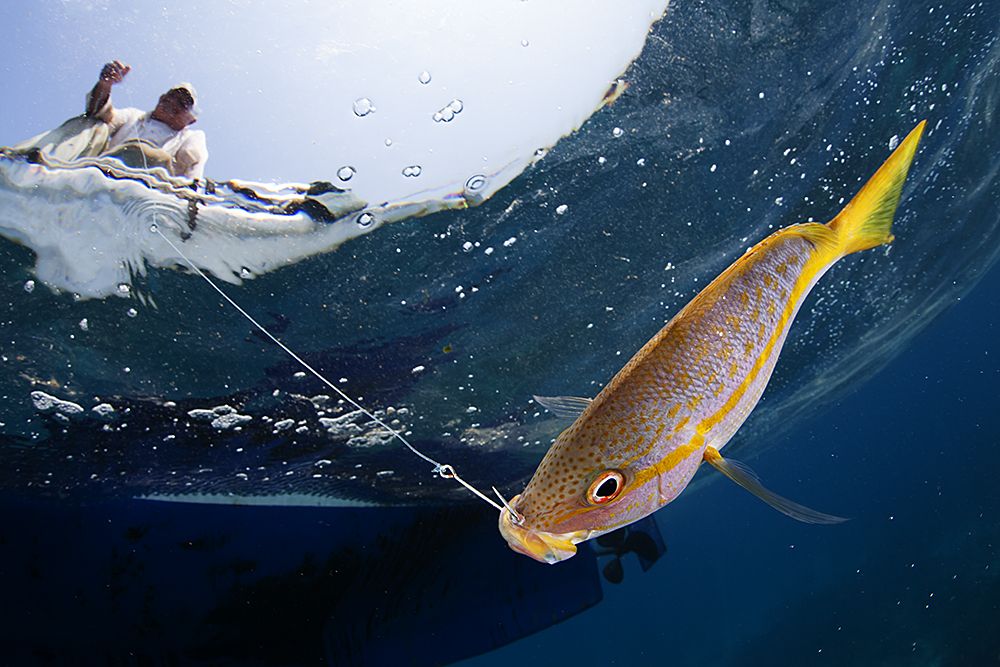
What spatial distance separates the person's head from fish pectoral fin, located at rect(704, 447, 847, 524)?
15.3ft

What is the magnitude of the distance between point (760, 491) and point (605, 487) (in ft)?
1.50

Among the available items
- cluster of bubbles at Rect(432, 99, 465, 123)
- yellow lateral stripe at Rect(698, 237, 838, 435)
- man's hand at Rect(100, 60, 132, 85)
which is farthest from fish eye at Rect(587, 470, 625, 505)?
man's hand at Rect(100, 60, 132, 85)

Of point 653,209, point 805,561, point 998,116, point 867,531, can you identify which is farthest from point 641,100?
point 805,561

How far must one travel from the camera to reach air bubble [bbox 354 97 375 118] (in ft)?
15.7

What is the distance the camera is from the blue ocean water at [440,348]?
6.98 m

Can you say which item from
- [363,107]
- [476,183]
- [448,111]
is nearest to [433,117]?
[448,111]

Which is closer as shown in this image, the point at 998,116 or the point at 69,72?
the point at 69,72

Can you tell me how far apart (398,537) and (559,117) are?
10.7m

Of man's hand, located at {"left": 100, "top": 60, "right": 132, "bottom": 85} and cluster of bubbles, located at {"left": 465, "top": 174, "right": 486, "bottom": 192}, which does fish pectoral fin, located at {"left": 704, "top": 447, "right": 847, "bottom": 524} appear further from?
cluster of bubbles, located at {"left": 465, "top": 174, "right": 486, "bottom": 192}

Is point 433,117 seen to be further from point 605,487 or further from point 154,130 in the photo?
point 605,487

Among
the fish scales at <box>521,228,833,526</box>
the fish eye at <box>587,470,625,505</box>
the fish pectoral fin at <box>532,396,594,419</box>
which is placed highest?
the fish pectoral fin at <box>532,396,594,419</box>

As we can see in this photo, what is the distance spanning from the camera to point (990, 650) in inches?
922

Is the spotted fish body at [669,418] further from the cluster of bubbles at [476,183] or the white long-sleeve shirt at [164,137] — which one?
the cluster of bubbles at [476,183]

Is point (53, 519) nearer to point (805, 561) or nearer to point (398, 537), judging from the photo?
point (398, 537)
